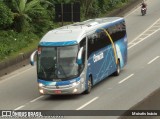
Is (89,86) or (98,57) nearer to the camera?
(89,86)

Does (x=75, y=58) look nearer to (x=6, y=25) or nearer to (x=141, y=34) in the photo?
(x=6, y=25)

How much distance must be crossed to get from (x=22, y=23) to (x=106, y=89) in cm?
1386

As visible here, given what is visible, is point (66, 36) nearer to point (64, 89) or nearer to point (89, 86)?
point (64, 89)

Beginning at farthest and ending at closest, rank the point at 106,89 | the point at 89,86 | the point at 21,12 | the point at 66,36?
the point at 21,12 < the point at 106,89 < the point at 89,86 < the point at 66,36

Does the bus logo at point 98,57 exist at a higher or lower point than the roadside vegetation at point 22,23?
higher

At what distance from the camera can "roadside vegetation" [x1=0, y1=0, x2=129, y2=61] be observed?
3559 cm

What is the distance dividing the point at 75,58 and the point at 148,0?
37134 millimetres

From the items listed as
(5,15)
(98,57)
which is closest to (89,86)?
(98,57)

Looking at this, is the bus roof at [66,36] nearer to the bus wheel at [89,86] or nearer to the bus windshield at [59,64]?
the bus windshield at [59,64]

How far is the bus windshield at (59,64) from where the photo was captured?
24.2 metres

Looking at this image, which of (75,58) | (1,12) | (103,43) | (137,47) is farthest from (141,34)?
(75,58)

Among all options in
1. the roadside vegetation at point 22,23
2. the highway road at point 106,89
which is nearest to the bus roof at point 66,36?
the highway road at point 106,89

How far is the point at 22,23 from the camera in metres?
38.4

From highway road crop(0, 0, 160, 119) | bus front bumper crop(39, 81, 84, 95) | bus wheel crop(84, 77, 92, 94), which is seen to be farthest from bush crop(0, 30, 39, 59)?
bus front bumper crop(39, 81, 84, 95)
